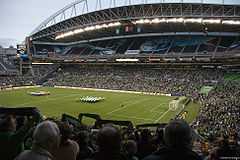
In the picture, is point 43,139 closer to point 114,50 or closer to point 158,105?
point 158,105

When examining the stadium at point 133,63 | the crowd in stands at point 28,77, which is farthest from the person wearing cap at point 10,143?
the crowd in stands at point 28,77

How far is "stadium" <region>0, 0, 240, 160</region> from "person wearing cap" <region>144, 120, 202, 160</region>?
2610 centimetres

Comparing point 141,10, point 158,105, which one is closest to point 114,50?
point 141,10

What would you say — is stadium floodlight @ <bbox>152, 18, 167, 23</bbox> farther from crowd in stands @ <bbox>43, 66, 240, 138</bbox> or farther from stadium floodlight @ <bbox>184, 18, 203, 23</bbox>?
crowd in stands @ <bbox>43, 66, 240, 138</bbox>

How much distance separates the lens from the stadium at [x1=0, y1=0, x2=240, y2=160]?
1630 inches

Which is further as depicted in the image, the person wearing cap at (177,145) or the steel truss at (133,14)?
the steel truss at (133,14)

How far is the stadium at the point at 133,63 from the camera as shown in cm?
4141

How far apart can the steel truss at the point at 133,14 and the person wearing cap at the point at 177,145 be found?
2103 inches

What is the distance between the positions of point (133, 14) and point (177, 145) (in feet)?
209

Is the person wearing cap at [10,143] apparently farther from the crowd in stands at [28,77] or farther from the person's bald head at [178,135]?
the crowd in stands at [28,77]

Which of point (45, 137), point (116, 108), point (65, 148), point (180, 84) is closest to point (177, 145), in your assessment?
point (45, 137)

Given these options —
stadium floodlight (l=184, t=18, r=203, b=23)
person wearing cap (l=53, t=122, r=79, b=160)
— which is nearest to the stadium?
stadium floodlight (l=184, t=18, r=203, b=23)

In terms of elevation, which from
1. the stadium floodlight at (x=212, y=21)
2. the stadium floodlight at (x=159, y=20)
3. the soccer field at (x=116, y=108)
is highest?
the stadium floodlight at (x=159, y=20)

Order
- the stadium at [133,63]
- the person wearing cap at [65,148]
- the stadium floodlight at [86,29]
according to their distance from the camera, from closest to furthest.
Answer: the person wearing cap at [65,148] < the stadium at [133,63] < the stadium floodlight at [86,29]
